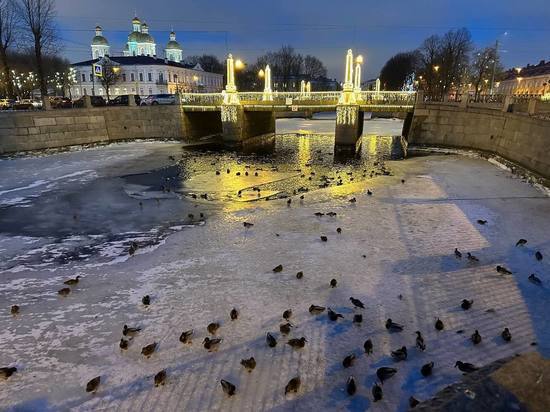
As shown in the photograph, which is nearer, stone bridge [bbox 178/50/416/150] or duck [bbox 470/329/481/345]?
duck [bbox 470/329/481/345]

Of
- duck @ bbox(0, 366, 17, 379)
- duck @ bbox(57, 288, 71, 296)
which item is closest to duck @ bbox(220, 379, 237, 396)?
duck @ bbox(0, 366, 17, 379)

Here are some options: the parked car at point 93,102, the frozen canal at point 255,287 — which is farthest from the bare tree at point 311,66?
the frozen canal at point 255,287

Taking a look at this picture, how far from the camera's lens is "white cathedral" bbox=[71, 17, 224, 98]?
94.9m

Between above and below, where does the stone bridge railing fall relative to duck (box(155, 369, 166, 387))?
above

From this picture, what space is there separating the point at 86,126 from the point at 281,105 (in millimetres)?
Answer: 15438

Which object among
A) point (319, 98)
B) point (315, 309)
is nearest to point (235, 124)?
point (319, 98)

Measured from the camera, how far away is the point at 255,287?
24.6 ft

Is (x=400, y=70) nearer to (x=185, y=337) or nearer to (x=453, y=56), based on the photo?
(x=453, y=56)

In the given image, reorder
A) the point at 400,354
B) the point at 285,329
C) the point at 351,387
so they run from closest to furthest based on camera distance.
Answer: the point at 351,387
the point at 400,354
the point at 285,329

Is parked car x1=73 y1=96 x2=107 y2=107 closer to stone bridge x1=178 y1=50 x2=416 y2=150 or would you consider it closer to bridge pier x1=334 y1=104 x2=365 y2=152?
stone bridge x1=178 y1=50 x2=416 y2=150

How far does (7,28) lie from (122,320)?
40.1 metres

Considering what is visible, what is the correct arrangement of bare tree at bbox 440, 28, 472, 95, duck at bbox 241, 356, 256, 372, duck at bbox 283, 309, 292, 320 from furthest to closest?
bare tree at bbox 440, 28, 472, 95 → duck at bbox 283, 309, 292, 320 → duck at bbox 241, 356, 256, 372

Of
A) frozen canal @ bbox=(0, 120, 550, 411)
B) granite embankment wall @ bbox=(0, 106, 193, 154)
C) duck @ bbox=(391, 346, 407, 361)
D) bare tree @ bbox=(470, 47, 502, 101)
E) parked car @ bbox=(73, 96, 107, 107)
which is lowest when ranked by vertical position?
frozen canal @ bbox=(0, 120, 550, 411)

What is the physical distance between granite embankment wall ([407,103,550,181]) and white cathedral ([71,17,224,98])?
2801 inches
